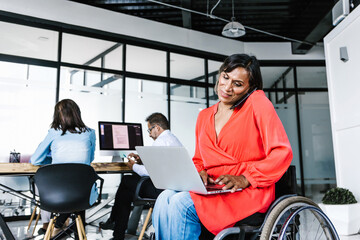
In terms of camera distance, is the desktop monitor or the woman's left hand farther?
the desktop monitor

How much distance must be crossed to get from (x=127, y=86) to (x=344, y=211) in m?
3.95

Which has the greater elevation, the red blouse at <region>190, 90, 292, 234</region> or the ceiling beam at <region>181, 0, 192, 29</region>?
the ceiling beam at <region>181, 0, 192, 29</region>

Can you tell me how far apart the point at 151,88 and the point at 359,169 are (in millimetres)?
3701

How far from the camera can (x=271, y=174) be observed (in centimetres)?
140

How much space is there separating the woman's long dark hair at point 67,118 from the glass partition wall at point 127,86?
7.47 ft

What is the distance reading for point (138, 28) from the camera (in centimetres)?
609

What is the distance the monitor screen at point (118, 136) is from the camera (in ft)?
12.2

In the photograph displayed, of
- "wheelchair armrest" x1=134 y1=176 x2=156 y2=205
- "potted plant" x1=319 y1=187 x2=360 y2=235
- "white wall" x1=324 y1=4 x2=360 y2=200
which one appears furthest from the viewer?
"white wall" x1=324 y1=4 x2=360 y2=200

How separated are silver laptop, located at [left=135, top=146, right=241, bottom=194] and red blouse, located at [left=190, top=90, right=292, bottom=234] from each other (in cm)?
8

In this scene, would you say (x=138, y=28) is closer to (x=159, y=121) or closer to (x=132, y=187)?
(x=159, y=121)

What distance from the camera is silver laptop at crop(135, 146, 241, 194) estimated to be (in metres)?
1.30

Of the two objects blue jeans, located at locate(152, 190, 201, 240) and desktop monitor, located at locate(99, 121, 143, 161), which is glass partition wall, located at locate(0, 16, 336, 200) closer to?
desktop monitor, located at locate(99, 121, 143, 161)

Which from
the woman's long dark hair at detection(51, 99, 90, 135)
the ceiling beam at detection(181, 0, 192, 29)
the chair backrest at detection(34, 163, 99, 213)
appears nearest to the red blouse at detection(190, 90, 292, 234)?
the chair backrest at detection(34, 163, 99, 213)

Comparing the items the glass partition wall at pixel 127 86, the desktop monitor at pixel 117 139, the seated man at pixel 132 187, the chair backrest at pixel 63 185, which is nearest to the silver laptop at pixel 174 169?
the chair backrest at pixel 63 185
